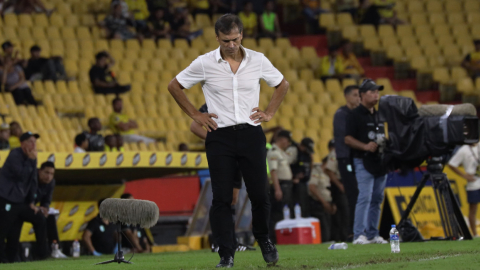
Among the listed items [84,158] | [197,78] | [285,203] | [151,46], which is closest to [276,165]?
[285,203]

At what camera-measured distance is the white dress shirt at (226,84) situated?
246 inches

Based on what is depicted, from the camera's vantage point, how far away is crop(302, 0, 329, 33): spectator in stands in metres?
23.6

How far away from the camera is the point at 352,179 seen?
1085cm

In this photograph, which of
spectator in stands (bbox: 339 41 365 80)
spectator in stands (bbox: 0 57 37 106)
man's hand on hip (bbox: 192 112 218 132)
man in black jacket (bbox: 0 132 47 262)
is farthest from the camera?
spectator in stands (bbox: 339 41 365 80)

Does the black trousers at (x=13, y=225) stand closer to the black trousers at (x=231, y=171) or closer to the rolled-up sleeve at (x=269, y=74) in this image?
the black trousers at (x=231, y=171)

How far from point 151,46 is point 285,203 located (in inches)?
316

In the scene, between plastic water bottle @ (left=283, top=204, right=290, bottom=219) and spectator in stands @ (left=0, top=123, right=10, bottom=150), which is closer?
plastic water bottle @ (left=283, top=204, right=290, bottom=219)

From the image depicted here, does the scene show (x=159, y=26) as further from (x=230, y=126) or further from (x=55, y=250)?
(x=230, y=126)

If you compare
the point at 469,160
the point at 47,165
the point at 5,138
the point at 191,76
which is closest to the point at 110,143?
the point at 5,138

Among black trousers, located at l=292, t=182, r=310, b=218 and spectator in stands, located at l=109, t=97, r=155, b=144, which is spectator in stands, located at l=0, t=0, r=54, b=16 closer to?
spectator in stands, located at l=109, t=97, r=155, b=144

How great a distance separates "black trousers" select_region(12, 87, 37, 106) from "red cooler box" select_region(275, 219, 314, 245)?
639 cm

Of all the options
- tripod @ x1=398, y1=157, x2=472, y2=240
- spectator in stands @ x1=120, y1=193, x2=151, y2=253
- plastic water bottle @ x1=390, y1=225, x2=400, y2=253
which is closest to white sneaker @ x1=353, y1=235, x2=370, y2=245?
tripod @ x1=398, y1=157, x2=472, y2=240

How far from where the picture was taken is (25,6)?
66.4ft

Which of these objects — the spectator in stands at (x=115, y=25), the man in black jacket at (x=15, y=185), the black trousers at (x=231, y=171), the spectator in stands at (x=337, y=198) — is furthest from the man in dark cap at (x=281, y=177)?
the spectator in stands at (x=115, y=25)
